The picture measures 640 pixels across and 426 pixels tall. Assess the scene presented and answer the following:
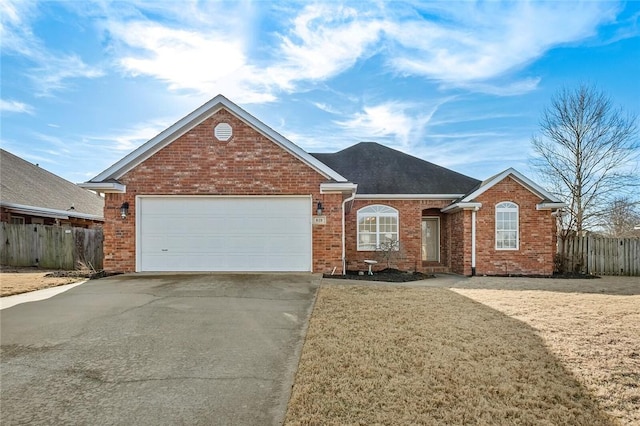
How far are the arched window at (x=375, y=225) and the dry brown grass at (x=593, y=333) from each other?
550 centimetres

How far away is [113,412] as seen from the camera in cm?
314

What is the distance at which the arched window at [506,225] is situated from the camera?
1401 centimetres

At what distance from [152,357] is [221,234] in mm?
6544

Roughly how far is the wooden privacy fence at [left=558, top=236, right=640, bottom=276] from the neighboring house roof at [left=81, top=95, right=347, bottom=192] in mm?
11109

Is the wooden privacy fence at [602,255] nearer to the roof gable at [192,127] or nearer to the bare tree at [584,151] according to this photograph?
the bare tree at [584,151]

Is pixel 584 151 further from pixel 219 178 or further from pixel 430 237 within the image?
pixel 219 178

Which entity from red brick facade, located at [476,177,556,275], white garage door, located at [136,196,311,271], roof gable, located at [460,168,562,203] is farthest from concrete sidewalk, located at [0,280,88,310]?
red brick facade, located at [476,177,556,275]

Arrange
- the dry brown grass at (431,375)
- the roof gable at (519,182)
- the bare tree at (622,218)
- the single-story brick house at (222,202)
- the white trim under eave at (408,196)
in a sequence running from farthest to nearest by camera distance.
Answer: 1. the bare tree at (622,218)
2. the white trim under eave at (408,196)
3. the roof gable at (519,182)
4. the single-story brick house at (222,202)
5. the dry brown grass at (431,375)

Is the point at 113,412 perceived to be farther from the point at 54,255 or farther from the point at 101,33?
the point at 54,255

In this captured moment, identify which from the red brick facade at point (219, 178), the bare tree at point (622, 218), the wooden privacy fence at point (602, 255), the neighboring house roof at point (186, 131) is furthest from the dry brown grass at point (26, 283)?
the bare tree at point (622, 218)

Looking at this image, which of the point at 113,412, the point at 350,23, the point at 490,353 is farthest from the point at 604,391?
the point at 350,23

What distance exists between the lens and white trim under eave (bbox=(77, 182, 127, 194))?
10316mm

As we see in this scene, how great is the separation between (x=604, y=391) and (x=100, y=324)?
649cm

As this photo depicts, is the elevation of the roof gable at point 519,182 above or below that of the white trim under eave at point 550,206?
above
